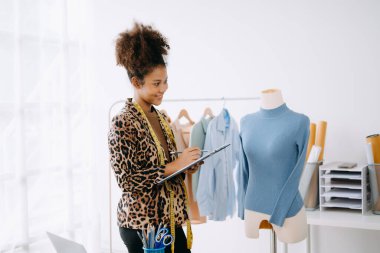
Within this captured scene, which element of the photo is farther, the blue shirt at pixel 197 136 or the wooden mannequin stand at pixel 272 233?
the blue shirt at pixel 197 136

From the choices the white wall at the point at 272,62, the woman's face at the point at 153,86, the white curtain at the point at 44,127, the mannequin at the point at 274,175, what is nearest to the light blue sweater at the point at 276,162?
the mannequin at the point at 274,175

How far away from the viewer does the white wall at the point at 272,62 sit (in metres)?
3.01

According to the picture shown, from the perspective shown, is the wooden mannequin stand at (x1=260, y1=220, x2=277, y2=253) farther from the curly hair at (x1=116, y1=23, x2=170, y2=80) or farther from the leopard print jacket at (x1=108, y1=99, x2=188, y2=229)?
the curly hair at (x1=116, y1=23, x2=170, y2=80)

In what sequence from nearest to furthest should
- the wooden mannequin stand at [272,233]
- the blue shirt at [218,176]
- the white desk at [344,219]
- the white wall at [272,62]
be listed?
the wooden mannequin stand at [272,233], the white desk at [344,219], the blue shirt at [218,176], the white wall at [272,62]

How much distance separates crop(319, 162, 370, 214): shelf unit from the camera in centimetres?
263

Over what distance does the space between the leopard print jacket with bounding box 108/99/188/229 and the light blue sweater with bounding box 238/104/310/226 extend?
0.45m

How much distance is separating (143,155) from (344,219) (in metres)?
1.30

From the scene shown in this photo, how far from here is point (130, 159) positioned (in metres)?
1.72

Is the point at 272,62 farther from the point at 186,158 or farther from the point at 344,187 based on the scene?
the point at 186,158

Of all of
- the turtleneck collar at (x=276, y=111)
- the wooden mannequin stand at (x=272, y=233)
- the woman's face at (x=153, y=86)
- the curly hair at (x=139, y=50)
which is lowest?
the wooden mannequin stand at (x=272, y=233)

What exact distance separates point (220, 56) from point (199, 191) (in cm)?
116

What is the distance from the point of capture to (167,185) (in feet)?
6.01

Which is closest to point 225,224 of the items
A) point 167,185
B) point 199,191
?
point 199,191

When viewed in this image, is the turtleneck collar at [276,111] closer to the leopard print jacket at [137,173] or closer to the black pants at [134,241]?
the leopard print jacket at [137,173]
